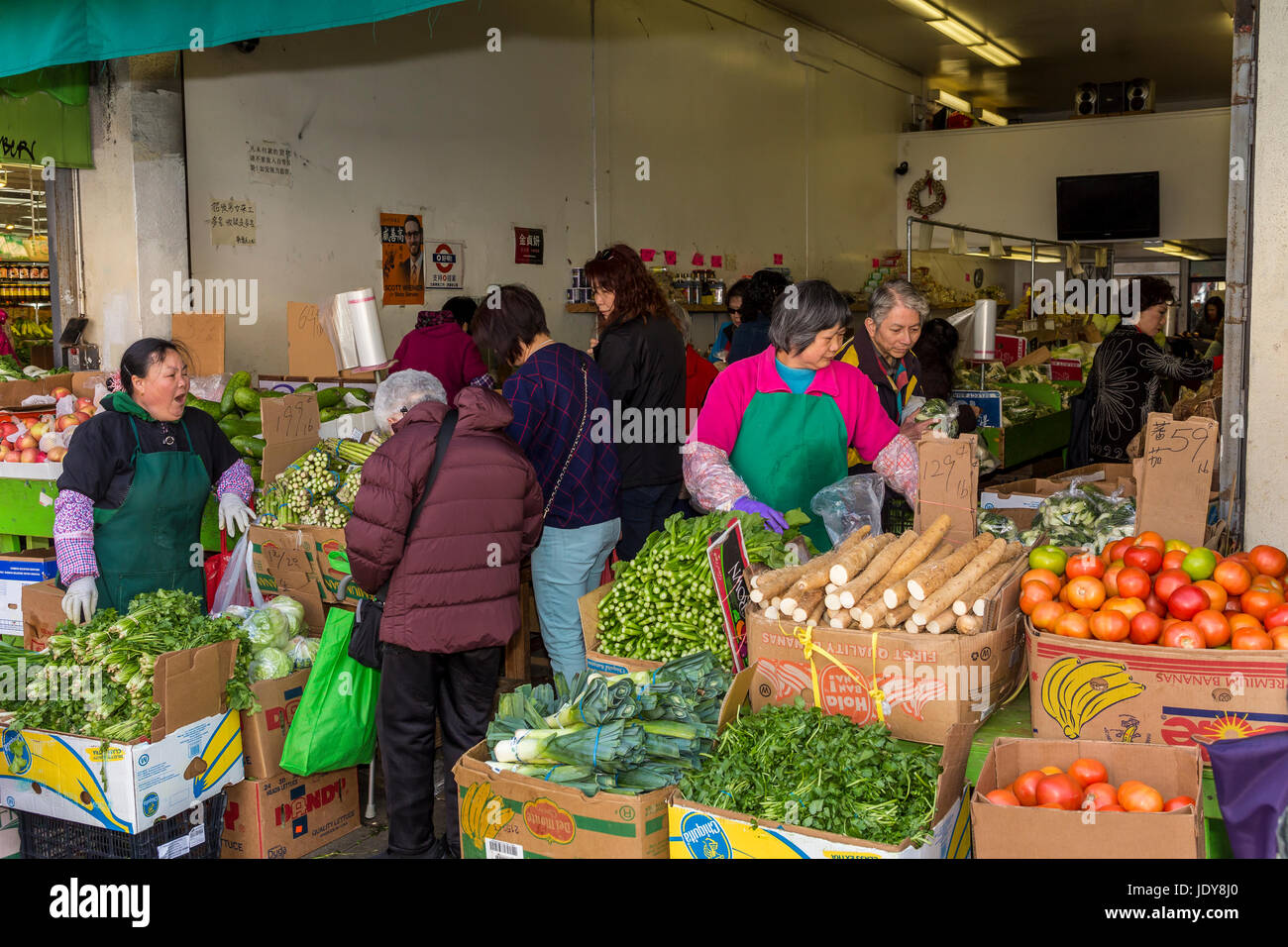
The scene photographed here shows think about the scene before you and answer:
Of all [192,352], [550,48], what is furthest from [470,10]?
[192,352]

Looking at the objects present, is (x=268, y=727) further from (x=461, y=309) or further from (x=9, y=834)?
(x=461, y=309)

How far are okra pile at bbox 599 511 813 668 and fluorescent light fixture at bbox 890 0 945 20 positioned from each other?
32.2 ft

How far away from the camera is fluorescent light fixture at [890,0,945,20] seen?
1148cm

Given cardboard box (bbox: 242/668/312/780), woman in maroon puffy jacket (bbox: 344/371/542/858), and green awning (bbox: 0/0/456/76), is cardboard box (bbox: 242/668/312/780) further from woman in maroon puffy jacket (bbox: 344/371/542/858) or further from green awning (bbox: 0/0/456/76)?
green awning (bbox: 0/0/456/76)

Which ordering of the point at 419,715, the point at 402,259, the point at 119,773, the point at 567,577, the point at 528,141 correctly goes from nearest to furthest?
the point at 119,773, the point at 419,715, the point at 567,577, the point at 402,259, the point at 528,141

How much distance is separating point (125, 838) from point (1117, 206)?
1300cm

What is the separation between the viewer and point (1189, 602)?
2.55 meters

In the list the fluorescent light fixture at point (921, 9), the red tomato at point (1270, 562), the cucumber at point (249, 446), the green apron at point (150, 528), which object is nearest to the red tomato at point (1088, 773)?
the red tomato at point (1270, 562)

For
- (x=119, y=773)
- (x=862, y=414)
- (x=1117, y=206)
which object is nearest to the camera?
(x=119, y=773)

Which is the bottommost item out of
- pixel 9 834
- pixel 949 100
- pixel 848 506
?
pixel 9 834

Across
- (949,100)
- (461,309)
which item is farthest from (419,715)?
(949,100)

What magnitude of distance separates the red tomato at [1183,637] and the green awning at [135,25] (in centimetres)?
336

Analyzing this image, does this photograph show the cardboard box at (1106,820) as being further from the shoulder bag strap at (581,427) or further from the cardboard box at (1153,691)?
the shoulder bag strap at (581,427)

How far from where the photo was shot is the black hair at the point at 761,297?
669 cm
